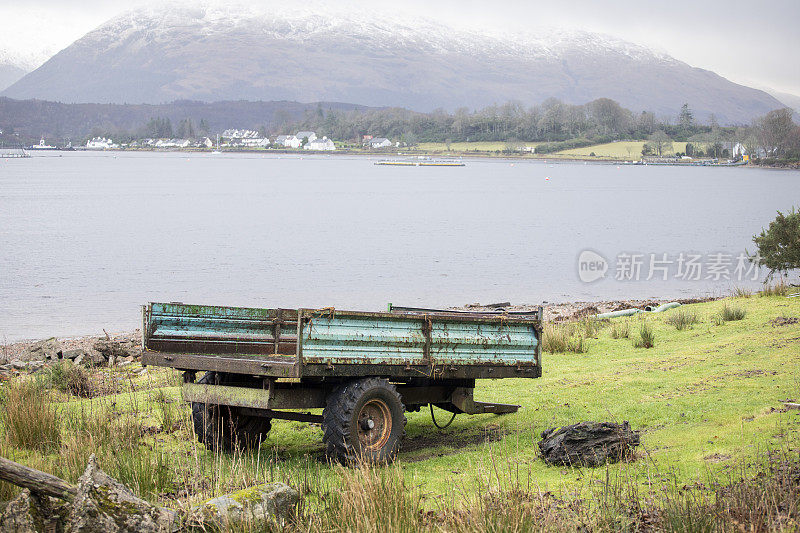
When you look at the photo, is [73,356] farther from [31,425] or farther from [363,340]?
[363,340]

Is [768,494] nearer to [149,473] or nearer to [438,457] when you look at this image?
Result: [438,457]

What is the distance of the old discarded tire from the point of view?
823cm

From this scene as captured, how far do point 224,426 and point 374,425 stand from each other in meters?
1.79

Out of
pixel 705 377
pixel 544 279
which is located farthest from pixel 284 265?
pixel 705 377

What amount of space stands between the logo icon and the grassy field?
25.8 meters

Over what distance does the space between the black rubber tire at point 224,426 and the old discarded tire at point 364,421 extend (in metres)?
1.21

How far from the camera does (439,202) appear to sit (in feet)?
321

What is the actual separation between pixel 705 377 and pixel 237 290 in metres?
26.4

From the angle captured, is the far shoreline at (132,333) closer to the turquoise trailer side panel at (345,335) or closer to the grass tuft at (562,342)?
the grass tuft at (562,342)

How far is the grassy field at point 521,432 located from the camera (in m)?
7.35

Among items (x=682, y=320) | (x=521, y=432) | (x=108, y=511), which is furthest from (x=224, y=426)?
(x=682, y=320)

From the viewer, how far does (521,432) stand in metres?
9.85

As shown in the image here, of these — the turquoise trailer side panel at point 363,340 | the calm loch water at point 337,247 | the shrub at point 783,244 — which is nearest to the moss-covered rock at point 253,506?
the turquoise trailer side panel at point 363,340

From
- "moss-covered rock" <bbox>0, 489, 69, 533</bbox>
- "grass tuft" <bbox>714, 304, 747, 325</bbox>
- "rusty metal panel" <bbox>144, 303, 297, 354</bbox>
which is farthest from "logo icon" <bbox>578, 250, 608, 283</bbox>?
"moss-covered rock" <bbox>0, 489, 69, 533</bbox>
